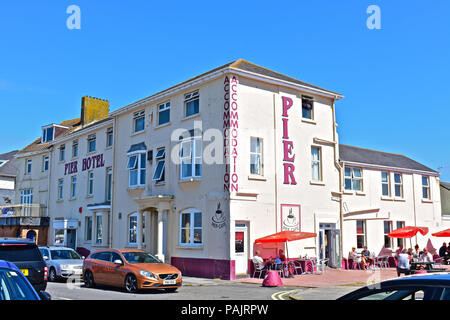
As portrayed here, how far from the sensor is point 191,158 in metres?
23.6

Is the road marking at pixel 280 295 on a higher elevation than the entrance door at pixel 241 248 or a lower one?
lower

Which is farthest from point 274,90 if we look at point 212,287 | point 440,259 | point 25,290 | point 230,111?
point 25,290

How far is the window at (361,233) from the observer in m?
28.4

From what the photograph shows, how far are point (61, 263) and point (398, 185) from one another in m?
22.3

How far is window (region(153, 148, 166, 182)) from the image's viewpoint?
2564 cm

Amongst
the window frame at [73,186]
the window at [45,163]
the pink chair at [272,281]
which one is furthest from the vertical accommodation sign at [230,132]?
the window at [45,163]

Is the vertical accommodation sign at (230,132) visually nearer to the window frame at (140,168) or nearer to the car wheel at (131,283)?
the window frame at (140,168)

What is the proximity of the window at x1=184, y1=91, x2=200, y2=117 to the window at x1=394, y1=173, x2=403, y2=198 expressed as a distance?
607 inches

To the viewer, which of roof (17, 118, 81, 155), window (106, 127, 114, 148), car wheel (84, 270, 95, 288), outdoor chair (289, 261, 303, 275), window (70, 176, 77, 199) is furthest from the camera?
roof (17, 118, 81, 155)

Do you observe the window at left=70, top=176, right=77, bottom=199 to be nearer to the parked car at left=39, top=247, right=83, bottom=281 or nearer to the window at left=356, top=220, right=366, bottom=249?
the parked car at left=39, top=247, right=83, bottom=281

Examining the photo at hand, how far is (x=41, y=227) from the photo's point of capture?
3728cm

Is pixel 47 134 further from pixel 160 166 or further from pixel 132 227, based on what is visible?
pixel 160 166

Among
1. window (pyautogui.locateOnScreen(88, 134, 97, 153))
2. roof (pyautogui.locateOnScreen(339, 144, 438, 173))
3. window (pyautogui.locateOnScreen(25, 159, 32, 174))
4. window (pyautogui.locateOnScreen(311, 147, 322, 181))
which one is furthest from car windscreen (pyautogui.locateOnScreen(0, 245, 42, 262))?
window (pyautogui.locateOnScreen(25, 159, 32, 174))

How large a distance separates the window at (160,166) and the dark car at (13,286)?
64.7 feet
